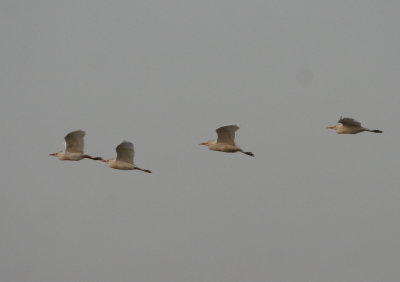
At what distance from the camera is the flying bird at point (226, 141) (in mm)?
58812

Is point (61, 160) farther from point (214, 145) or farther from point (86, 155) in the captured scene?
point (214, 145)

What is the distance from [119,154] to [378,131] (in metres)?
13.0

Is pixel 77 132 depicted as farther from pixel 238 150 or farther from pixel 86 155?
pixel 238 150

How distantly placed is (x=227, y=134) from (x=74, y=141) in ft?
25.3

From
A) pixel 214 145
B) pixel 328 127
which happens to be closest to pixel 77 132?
pixel 214 145

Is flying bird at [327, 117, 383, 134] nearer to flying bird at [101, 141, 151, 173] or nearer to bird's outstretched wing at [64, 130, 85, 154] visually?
flying bird at [101, 141, 151, 173]

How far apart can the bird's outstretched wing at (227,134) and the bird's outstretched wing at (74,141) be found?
22.4ft

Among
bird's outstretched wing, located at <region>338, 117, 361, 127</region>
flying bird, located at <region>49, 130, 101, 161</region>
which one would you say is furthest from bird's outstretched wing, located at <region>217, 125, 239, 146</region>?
flying bird, located at <region>49, 130, 101, 161</region>

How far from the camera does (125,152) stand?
59844 mm

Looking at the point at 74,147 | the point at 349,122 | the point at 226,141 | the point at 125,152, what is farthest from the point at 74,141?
the point at 349,122

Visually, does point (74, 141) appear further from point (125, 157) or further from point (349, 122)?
point (349, 122)

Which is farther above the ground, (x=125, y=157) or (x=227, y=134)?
(x=227, y=134)

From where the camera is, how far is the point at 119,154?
197ft

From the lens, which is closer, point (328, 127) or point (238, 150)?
point (238, 150)
